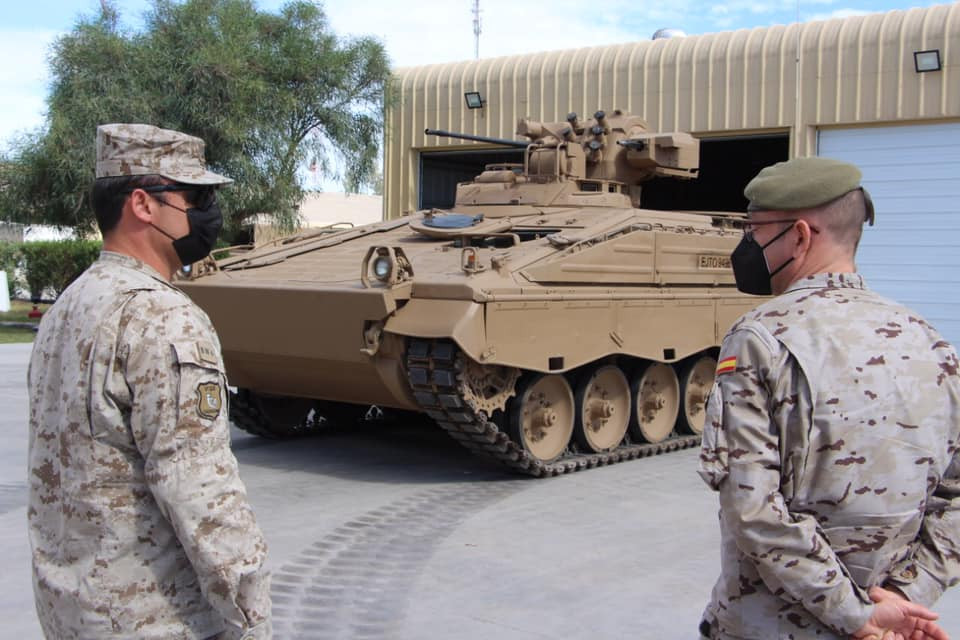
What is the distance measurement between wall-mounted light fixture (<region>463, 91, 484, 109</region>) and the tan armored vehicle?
9209 millimetres

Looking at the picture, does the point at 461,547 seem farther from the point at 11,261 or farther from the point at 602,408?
the point at 11,261

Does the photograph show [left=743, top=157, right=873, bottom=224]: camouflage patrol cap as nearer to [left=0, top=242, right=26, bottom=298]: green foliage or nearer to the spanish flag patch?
the spanish flag patch

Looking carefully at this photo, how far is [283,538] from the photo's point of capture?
636 centimetres

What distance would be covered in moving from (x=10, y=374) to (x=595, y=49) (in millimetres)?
10932

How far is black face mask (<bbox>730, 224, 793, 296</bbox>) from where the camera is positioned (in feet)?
8.45

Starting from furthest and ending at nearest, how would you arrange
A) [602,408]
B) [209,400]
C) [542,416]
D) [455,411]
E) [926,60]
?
[926,60]
[602,408]
[542,416]
[455,411]
[209,400]

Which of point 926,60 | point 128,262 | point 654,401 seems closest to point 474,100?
point 926,60

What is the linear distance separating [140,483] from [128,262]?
52cm

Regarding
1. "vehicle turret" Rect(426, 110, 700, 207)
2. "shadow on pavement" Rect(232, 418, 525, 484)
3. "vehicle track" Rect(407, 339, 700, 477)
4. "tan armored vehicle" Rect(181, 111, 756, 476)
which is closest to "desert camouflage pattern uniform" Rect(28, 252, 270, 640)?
"tan armored vehicle" Rect(181, 111, 756, 476)

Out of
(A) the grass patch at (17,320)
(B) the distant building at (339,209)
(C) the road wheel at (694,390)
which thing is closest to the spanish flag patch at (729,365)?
(C) the road wheel at (694,390)

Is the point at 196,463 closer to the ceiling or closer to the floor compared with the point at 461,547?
closer to the ceiling

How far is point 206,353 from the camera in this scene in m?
2.42

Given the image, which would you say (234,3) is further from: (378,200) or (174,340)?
(378,200)

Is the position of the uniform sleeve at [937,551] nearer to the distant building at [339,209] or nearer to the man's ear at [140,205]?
the man's ear at [140,205]
